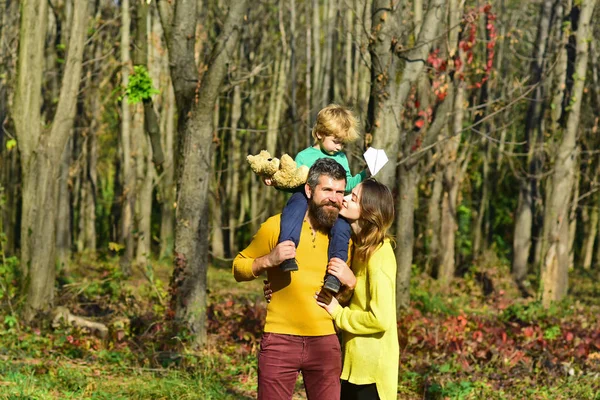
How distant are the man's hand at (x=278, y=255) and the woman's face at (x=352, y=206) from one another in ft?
1.11

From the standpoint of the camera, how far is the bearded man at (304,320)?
13.7 ft

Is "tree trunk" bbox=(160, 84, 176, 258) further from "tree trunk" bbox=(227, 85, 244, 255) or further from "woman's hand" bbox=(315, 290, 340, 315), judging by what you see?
"woman's hand" bbox=(315, 290, 340, 315)

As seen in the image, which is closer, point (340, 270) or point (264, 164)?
point (340, 270)

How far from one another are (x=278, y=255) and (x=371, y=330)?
0.61m

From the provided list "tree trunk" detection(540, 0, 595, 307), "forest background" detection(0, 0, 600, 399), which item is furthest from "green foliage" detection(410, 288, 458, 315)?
"tree trunk" detection(540, 0, 595, 307)

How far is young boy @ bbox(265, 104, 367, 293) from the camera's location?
413cm

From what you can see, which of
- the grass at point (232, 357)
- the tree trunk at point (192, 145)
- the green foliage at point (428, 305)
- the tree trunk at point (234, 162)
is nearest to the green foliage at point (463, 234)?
the tree trunk at point (234, 162)

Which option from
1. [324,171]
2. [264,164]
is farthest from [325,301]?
[264,164]

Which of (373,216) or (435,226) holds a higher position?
(373,216)

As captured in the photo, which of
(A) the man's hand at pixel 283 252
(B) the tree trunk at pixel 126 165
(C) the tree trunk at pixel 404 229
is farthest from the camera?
(B) the tree trunk at pixel 126 165

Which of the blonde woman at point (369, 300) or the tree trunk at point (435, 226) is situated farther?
the tree trunk at point (435, 226)

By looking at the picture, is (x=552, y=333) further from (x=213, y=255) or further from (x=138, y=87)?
(x=138, y=87)

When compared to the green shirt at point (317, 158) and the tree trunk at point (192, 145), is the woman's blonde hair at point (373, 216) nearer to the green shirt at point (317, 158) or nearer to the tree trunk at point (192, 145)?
the green shirt at point (317, 158)

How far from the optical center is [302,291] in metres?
4.21
